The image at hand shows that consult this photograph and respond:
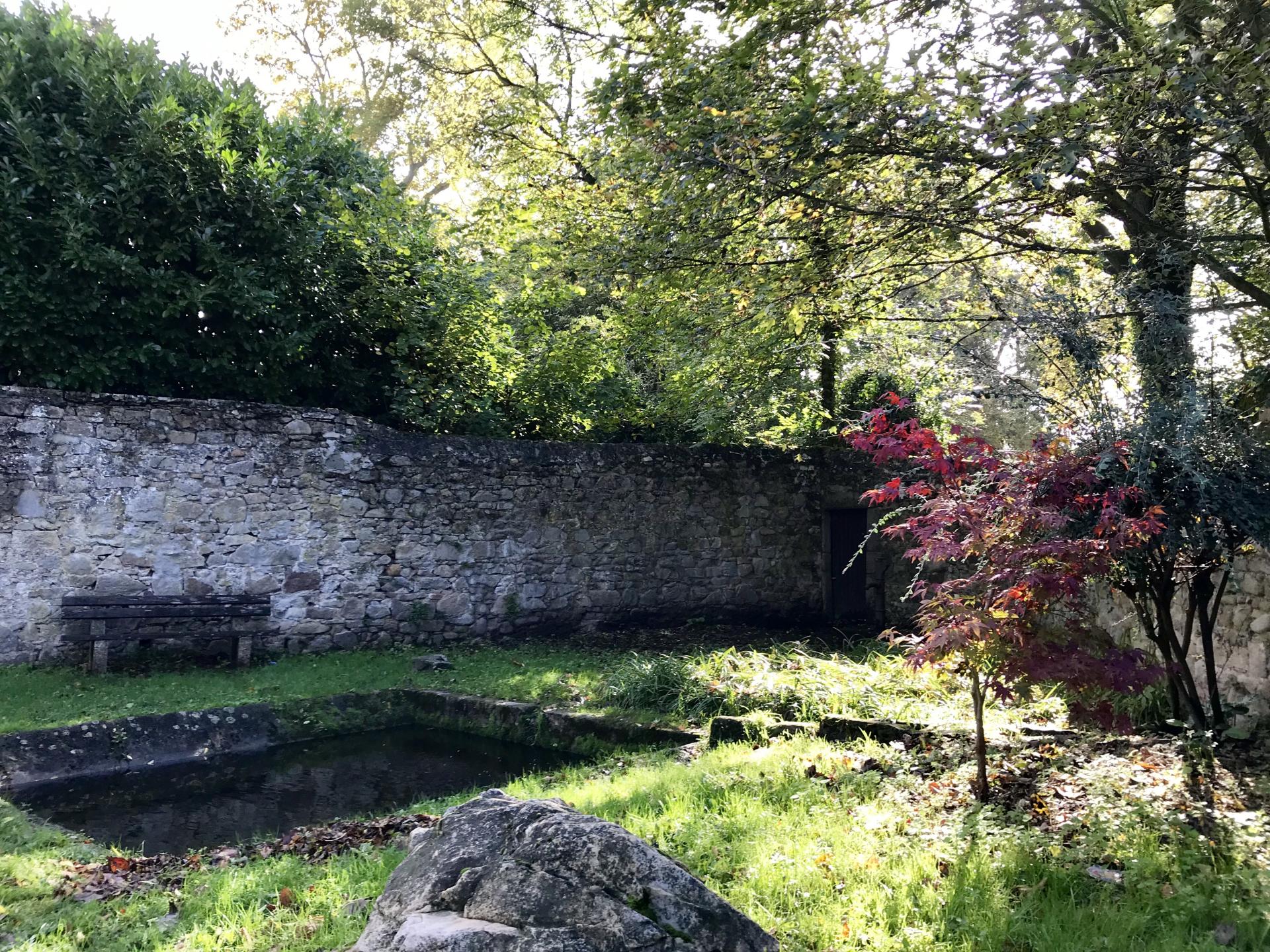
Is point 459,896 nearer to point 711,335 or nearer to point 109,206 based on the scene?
point 711,335

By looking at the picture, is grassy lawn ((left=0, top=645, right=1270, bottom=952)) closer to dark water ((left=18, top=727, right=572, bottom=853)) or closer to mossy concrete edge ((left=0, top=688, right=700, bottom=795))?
mossy concrete edge ((left=0, top=688, right=700, bottom=795))

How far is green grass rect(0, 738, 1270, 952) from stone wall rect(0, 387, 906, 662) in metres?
4.02

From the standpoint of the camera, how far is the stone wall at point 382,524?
7852 mm

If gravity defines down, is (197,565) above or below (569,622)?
above

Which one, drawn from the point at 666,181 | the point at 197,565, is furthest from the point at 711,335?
the point at 197,565

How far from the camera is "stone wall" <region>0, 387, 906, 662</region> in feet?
25.8

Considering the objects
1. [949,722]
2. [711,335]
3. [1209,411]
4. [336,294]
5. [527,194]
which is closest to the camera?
[1209,411]

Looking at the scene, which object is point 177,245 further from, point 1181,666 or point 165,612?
point 1181,666

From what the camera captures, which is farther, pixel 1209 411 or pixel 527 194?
pixel 527 194

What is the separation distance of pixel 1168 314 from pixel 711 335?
3.84 meters

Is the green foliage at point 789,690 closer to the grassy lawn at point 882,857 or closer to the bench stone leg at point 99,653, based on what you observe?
the grassy lawn at point 882,857

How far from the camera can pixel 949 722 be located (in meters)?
5.54

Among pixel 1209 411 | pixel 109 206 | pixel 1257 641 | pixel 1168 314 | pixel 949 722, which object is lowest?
pixel 949 722

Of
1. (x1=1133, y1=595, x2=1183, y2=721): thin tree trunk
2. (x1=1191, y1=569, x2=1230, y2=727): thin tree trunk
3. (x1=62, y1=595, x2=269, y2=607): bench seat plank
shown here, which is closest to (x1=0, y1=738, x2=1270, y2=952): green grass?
(x1=1133, y1=595, x2=1183, y2=721): thin tree trunk
